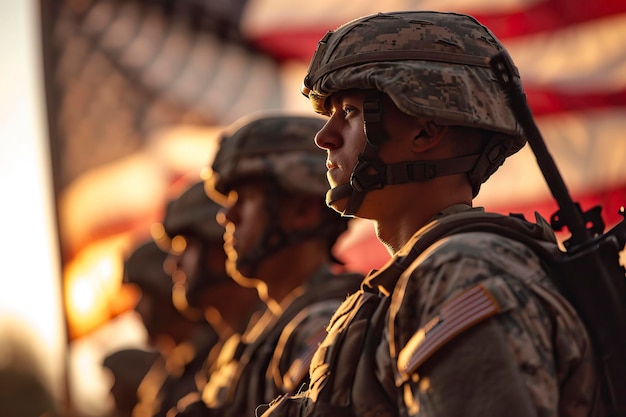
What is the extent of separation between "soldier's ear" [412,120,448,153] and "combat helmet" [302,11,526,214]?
4 centimetres

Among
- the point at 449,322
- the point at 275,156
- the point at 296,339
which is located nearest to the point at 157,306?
the point at 275,156

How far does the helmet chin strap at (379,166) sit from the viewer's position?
3494 millimetres

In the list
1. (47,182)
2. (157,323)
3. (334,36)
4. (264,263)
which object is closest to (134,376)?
(157,323)

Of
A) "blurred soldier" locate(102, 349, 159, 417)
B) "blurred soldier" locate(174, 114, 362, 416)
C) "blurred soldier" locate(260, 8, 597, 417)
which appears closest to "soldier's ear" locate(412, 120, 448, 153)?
"blurred soldier" locate(260, 8, 597, 417)

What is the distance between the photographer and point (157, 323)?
1026 cm

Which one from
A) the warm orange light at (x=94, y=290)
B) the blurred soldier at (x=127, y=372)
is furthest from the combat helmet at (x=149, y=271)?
the warm orange light at (x=94, y=290)

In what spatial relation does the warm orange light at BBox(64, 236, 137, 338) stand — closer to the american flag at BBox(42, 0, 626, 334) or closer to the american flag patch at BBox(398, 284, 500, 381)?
the american flag at BBox(42, 0, 626, 334)

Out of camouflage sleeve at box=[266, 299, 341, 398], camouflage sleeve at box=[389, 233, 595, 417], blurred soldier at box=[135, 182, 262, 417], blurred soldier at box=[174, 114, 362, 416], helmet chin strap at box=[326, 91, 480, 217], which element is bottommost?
camouflage sleeve at box=[389, 233, 595, 417]

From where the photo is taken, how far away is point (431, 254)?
10.4ft

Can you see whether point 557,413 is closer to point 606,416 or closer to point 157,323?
point 606,416

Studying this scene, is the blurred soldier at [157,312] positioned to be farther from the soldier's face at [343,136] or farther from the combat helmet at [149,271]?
the soldier's face at [343,136]

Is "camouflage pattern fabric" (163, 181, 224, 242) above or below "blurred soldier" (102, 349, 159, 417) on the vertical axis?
below

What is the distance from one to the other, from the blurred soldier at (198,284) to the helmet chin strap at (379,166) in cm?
427

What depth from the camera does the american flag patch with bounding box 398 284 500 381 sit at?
117 inches
